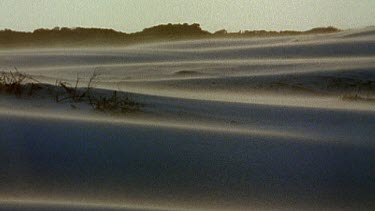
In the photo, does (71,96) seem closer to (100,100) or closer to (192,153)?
(100,100)

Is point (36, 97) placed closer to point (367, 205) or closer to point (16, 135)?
point (16, 135)

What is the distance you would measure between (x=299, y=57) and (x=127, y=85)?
12.4 ft

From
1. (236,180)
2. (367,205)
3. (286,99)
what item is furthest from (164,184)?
(286,99)

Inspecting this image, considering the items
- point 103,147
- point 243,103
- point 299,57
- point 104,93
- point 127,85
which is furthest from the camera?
point 299,57

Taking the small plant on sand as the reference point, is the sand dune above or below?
below

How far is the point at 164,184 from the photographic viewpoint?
4.72m

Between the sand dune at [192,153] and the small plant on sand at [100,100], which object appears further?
the small plant on sand at [100,100]

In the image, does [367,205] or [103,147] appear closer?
[367,205]

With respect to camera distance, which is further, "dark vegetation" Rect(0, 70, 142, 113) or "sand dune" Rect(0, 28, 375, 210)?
"dark vegetation" Rect(0, 70, 142, 113)

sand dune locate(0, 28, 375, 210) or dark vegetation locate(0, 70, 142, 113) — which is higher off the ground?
dark vegetation locate(0, 70, 142, 113)

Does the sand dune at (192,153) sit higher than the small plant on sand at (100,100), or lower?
lower

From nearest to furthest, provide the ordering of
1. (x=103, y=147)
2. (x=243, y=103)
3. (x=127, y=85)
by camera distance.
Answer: (x=103, y=147)
(x=243, y=103)
(x=127, y=85)

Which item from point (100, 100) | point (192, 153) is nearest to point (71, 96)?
point (100, 100)

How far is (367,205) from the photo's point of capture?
15.1 ft
